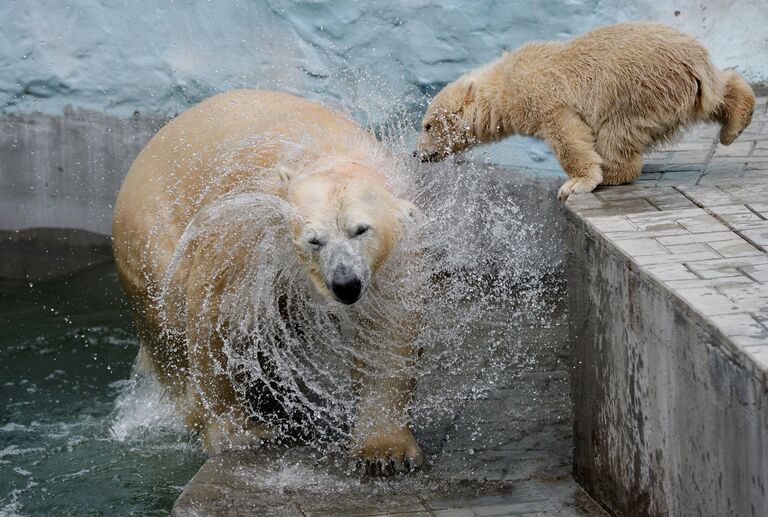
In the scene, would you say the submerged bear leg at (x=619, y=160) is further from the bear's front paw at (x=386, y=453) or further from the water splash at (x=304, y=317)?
the bear's front paw at (x=386, y=453)

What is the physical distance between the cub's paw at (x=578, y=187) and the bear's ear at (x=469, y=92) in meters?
0.84

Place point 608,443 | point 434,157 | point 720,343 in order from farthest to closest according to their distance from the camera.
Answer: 1. point 434,157
2. point 608,443
3. point 720,343

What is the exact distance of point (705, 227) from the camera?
10.4 ft

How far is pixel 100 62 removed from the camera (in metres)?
6.66

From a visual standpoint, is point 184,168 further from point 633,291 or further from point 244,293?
point 633,291

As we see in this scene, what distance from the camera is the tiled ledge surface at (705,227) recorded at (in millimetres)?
2434

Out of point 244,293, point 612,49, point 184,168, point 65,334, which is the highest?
point 612,49

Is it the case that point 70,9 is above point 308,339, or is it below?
above

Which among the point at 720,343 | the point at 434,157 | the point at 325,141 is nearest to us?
the point at 720,343

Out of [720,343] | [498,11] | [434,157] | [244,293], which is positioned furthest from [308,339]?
[498,11]

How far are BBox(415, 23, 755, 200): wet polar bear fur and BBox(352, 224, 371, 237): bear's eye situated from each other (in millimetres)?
1107

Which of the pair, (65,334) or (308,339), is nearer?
(308,339)

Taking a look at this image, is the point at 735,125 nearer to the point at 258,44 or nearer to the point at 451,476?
the point at 451,476

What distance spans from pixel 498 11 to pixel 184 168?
3131mm
